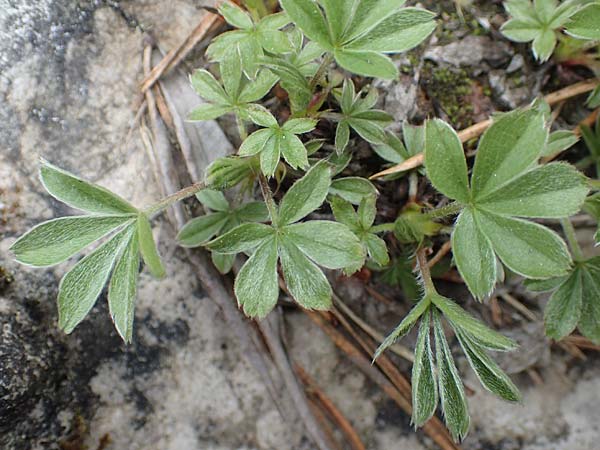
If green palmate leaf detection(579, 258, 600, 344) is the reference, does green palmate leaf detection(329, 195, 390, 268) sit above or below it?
above

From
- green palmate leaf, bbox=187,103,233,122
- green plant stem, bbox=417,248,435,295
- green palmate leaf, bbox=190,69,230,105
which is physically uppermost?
green palmate leaf, bbox=190,69,230,105

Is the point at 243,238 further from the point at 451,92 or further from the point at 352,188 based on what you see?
the point at 451,92

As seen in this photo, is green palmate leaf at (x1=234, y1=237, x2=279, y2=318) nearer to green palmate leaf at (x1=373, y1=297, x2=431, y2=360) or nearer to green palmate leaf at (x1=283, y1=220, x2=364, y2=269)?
green palmate leaf at (x1=283, y1=220, x2=364, y2=269)

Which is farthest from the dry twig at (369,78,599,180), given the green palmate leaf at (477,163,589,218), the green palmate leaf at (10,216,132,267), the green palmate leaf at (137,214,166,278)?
the green palmate leaf at (10,216,132,267)

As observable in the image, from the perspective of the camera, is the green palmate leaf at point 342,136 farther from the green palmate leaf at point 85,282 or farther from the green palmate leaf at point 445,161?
the green palmate leaf at point 85,282

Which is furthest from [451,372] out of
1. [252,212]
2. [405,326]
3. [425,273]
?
[252,212]

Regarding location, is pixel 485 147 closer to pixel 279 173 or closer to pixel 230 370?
pixel 279 173

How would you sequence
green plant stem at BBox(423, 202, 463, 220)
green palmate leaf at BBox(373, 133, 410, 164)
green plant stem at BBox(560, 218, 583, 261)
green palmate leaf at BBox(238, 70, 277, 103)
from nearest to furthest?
1. green plant stem at BBox(423, 202, 463, 220)
2. green palmate leaf at BBox(238, 70, 277, 103)
3. green plant stem at BBox(560, 218, 583, 261)
4. green palmate leaf at BBox(373, 133, 410, 164)
